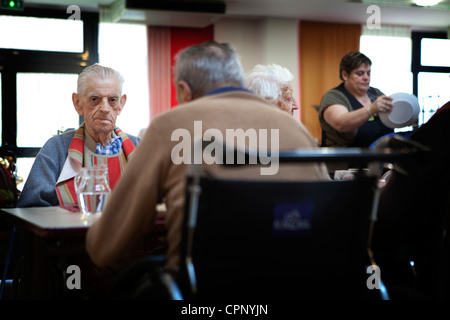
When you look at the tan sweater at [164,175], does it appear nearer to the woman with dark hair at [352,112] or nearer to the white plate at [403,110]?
the white plate at [403,110]

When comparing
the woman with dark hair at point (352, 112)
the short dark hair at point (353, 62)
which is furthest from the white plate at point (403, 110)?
the short dark hair at point (353, 62)

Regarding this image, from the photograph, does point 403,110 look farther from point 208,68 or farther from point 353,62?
point 208,68

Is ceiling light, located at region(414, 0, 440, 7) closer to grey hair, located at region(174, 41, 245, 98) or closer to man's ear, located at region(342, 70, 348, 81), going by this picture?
man's ear, located at region(342, 70, 348, 81)

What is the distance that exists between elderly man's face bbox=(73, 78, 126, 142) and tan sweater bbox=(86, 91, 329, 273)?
1.12 meters

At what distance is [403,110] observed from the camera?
320cm

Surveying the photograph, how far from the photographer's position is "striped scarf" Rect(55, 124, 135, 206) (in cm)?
236

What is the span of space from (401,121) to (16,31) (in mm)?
6087

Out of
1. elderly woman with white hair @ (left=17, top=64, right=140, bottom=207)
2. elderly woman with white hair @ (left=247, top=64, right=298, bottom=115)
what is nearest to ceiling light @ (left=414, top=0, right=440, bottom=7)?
elderly woman with white hair @ (left=247, top=64, right=298, bottom=115)

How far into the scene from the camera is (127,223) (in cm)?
143

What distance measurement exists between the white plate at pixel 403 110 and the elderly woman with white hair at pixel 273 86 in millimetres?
645
